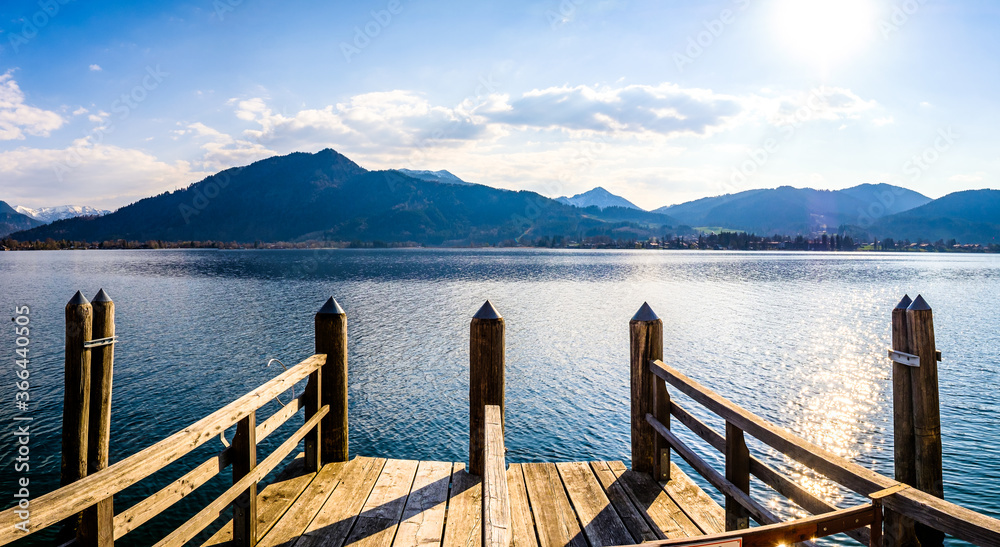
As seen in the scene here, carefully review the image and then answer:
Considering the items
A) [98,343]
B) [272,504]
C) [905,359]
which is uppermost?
[905,359]

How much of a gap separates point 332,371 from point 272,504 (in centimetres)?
159

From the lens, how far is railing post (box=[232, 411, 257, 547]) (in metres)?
4.73

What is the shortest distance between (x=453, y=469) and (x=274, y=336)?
23570 millimetres

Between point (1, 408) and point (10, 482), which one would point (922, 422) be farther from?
point (1, 408)

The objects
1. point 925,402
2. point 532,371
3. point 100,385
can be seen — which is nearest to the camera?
point 925,402

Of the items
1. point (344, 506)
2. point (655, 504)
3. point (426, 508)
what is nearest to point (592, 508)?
point (655, 504)

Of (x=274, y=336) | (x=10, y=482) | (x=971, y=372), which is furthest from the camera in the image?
(x=274, y=336)

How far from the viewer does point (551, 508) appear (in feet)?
18.2

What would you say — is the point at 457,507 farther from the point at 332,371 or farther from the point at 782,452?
the point at 782,452

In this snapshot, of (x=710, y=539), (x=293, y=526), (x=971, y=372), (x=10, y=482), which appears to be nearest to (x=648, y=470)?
(x=293, y=526)

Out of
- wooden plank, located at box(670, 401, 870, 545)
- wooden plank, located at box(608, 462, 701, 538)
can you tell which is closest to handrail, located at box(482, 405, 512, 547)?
wooden plank, located at box(670, 401, 870, 545)

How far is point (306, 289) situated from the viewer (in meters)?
52.8

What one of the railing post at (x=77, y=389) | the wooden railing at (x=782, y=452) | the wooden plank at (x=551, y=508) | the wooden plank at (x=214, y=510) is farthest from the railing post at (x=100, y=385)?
the wooden railing at (x=782, y=452)

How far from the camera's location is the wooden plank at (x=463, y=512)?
4844 millimetres
